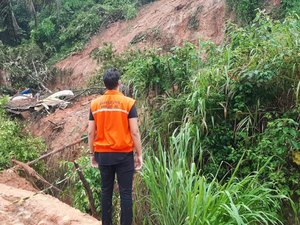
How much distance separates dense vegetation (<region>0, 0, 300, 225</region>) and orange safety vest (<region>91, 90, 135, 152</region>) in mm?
787

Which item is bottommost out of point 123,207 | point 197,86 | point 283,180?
point 283,180

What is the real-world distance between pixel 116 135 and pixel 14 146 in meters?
6.89

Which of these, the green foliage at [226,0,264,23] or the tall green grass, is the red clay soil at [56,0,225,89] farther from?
the tall green grass

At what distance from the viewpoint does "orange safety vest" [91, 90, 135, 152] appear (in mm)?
4816

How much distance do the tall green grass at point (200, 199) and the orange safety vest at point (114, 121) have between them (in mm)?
720

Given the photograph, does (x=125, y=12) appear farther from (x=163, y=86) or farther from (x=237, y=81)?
(x=237, y=81)

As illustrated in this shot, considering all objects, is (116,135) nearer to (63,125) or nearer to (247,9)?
(63,125)

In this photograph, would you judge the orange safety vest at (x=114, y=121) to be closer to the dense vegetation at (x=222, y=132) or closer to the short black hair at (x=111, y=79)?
the short black hair at (x=111, y=79)

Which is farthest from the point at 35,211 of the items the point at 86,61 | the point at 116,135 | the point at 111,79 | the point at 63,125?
the point at 86,61

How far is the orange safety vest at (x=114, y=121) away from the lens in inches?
190

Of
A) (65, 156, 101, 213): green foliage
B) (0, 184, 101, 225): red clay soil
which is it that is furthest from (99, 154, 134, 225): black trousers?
(65, 156, 101, 213): green foliage

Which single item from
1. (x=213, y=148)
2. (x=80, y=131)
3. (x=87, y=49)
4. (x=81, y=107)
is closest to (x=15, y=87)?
(x=87, y=49)

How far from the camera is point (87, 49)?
19.2 meters

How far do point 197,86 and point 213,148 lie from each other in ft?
3.18
